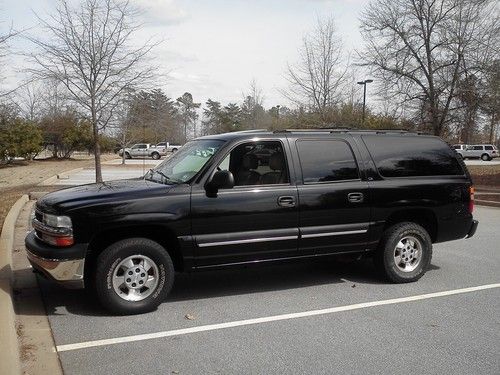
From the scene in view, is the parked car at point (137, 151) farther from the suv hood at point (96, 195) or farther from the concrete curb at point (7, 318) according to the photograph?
the suv hood at point (96, 195)

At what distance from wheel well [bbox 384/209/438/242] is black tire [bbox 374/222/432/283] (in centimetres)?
8

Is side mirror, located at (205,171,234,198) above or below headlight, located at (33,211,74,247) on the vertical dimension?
above

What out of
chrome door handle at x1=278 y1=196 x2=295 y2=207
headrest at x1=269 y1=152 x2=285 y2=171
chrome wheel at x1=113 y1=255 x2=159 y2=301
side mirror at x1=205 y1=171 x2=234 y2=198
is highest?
headrest at x1=269 y1=152 x2=285 y2=171

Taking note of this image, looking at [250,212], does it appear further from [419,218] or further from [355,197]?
[419,218]

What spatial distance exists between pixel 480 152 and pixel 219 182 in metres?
50.9

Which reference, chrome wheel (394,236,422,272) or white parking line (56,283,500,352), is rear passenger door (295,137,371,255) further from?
white parking line (56,283,500,352)

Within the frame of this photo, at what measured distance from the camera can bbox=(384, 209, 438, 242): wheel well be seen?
6.09m

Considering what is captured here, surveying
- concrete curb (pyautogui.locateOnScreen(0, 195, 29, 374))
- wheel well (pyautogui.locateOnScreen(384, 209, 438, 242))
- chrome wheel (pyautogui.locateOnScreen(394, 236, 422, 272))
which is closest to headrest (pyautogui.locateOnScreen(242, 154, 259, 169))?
wheel well (pyautogui.locateOnScreen(384, 209, 438, 242))

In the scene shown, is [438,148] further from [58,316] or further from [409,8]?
[409,8]

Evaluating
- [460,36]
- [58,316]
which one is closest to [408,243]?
[58,316]

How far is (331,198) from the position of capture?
5.55 metres

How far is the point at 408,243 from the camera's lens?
611 centimetres

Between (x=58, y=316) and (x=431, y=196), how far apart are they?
438 centimetres

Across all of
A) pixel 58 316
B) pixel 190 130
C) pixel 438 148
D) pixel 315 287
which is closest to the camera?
pixel 58 316
